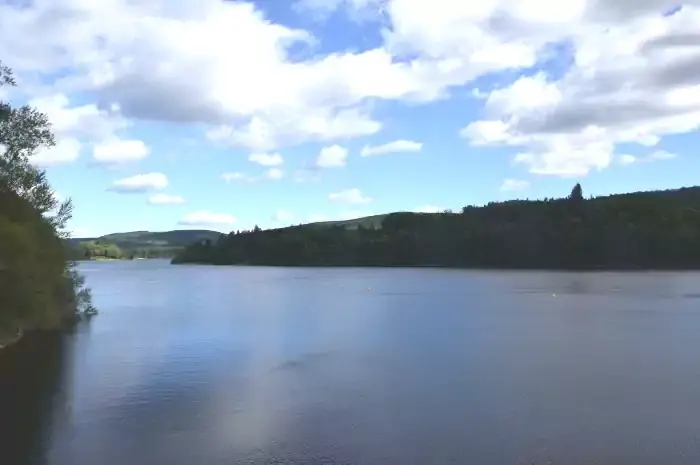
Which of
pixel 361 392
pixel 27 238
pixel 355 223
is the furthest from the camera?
pixel 355 223

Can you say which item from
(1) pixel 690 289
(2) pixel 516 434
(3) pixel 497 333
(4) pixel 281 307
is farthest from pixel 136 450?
(1) pixel 690 289

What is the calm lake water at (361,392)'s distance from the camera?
13.5 meters

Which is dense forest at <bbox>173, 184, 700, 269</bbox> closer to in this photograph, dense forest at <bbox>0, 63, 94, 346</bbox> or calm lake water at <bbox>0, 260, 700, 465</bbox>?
calm lake water at <bbox>0, 260, 700, 465</bbox>

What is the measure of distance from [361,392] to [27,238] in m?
16.1

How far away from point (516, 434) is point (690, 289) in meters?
54.6

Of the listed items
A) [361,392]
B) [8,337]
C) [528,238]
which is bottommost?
[361,392]

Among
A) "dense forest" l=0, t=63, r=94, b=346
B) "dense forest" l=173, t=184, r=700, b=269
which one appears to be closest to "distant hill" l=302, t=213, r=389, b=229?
"dense forest" l=173, t=184, r=700, b=269

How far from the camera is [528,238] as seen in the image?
11606 cm

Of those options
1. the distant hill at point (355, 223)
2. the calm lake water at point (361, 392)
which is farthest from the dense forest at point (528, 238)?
the calm lake water at point (361, 392)

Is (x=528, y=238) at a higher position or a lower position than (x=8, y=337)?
higher

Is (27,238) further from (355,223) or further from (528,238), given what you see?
(355,223)

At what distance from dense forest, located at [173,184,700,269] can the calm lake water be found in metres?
72.3

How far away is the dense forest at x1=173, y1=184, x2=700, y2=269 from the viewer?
106938 mm

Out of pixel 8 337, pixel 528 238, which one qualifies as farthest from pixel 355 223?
pixel 8 337
